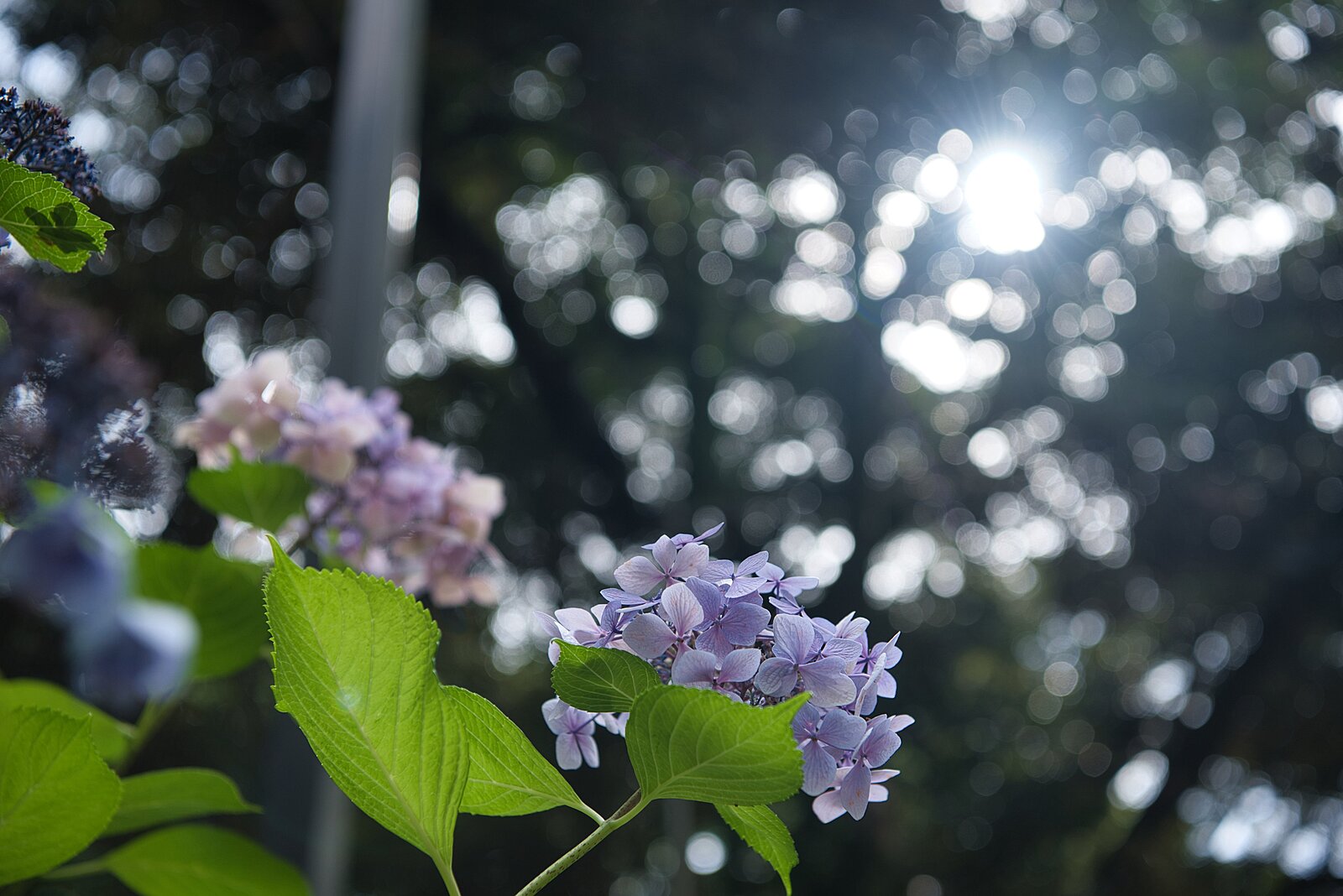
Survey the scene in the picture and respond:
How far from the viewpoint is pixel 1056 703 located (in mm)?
4203

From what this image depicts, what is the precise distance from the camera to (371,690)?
0.70 ft

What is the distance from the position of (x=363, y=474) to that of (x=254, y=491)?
0.06m

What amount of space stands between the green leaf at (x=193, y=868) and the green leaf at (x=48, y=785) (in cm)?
11

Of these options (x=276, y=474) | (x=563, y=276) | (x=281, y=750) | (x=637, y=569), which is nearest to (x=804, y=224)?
(x=563, y=276)

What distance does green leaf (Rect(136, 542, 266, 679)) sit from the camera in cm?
44

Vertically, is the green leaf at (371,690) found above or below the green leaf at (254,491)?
above

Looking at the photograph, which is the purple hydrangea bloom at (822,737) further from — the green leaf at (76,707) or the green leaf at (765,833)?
the green leaf at (76,707)

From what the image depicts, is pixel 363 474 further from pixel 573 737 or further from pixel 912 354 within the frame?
pixel 912 354

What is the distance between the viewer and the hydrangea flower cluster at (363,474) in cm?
54

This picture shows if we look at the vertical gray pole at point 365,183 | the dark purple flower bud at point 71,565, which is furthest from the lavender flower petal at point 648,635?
the vertical gray pole at point 365,183

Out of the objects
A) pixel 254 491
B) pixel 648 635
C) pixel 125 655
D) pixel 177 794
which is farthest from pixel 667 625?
pixel 254 491

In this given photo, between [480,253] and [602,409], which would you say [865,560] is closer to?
[602,409]

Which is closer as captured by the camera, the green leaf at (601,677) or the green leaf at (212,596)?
the green leaf at (601,677)

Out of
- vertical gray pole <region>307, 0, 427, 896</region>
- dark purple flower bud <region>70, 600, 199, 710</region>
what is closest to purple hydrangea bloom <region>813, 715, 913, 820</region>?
dark purple flower bud <region>70, 600, 199, 710</region>
